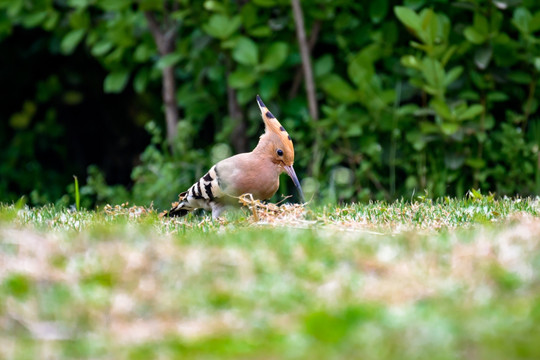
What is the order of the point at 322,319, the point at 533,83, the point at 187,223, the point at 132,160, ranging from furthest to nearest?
the point at 132,160
the point at 533,83
the point at 187,223
the point at 322,319

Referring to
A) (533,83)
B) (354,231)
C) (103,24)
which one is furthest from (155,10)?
(354,231)

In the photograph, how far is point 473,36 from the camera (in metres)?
6.55

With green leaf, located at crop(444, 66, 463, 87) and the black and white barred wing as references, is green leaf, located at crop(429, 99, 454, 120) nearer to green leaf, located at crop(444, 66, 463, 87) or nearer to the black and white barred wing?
green leaf, located at crop(444, 66, 463, 87)

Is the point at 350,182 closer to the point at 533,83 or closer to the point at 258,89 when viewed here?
the point at 258,89

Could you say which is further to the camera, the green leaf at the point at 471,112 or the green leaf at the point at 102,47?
the green leaf at the point at 102,47

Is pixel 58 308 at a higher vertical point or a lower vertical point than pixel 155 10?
lower

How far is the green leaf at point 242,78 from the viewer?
696 centimetres

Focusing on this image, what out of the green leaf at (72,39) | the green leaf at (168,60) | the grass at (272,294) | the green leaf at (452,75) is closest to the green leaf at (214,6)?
the green leaf at (168,60)

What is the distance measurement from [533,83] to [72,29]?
13.5ft

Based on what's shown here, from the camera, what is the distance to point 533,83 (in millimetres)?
6895

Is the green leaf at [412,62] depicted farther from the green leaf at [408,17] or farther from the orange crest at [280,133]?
the orange crest at [280,133]

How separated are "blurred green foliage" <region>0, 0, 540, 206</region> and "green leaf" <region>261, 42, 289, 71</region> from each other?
0.01m

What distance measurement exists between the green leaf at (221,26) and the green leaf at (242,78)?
309 mm

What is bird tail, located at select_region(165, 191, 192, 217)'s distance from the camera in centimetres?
576
